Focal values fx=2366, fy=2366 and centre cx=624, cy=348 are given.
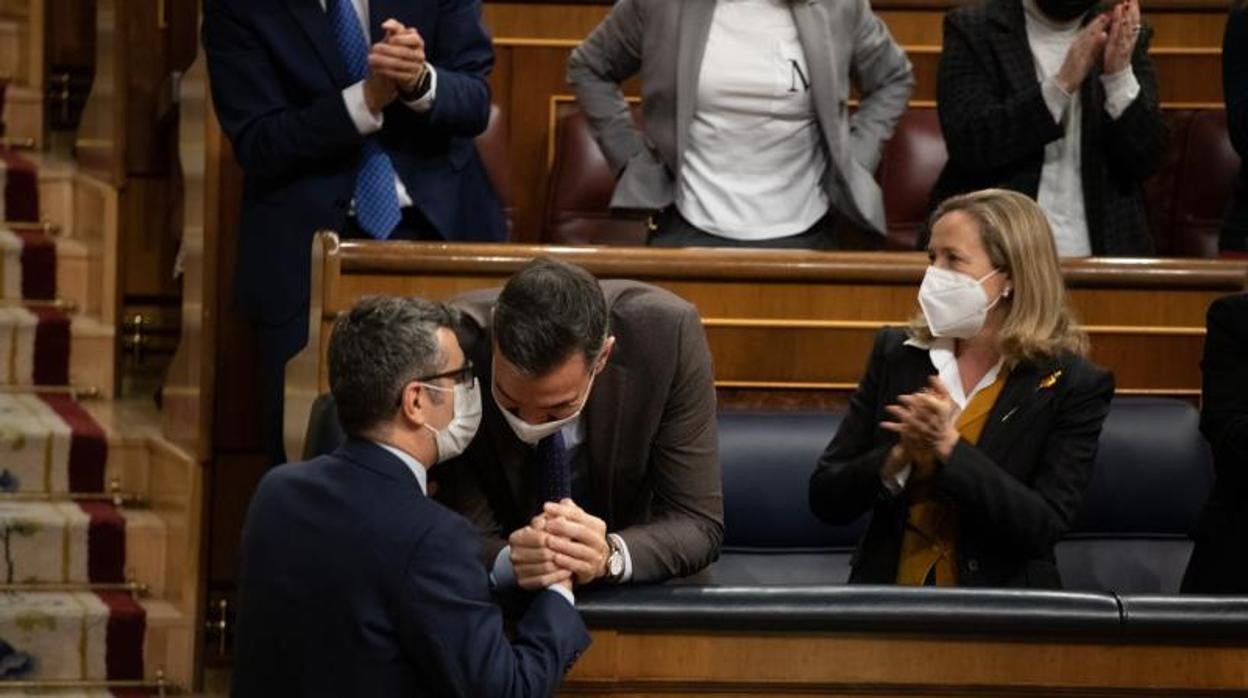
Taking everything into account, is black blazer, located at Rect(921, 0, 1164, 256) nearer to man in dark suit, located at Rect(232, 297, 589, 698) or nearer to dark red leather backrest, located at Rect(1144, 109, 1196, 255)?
dark red leather backrest, located at Rect(1144, 109, 1196, 255)

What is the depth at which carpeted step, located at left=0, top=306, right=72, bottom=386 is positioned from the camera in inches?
154

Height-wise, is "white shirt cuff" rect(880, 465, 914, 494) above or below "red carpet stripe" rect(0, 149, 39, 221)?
below

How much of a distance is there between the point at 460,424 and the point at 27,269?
2.15 m

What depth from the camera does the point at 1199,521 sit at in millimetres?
2656

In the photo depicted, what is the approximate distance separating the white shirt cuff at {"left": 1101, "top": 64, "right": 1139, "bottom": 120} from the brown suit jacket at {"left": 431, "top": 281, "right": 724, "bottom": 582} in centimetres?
122

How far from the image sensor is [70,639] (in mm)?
3428

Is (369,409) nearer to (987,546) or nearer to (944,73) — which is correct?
(987,546)

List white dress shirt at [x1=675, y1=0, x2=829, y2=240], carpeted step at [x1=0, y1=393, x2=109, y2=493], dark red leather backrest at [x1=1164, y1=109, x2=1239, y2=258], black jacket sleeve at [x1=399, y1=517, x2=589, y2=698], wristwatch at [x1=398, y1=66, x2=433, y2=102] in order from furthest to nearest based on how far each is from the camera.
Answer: dark red leather backrest at [x1=1164, y1=109, x2=1239, y2=258] < carpeted step at [x1=0, y1=393, x2=109, y2=493] < white dress shirt at [x1=675, y1=0, x2=829, y2=240] < wristwatch at [x1=398, y1=66, x2=433, y2=102] < black jacket sleeve at [x1=399, y1=517, x2=589, y2=698]

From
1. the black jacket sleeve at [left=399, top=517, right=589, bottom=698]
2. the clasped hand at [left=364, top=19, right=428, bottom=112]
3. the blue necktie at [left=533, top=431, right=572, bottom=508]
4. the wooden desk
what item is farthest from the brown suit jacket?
the clasped hand at [left=364, top=19, right=428, bottom=112]

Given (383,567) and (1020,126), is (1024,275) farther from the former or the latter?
(383,567)

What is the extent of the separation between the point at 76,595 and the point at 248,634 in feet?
5.26

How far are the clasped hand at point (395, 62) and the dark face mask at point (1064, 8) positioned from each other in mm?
944

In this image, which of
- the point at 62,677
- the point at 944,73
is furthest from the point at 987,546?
the point at 62,677

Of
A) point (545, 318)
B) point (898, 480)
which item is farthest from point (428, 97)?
point (545, 318)
